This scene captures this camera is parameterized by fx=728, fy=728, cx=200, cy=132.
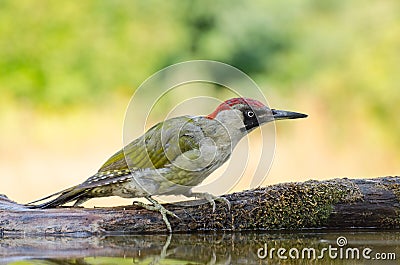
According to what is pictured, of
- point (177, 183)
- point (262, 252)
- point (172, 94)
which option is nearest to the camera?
point (262, 252)

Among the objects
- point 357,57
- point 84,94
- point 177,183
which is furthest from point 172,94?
point 177,183

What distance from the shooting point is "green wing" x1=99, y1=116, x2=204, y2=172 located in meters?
4.80

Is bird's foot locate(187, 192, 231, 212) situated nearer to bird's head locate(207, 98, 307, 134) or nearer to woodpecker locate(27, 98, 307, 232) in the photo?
woodpecker locate(27, 98, 307, 232)

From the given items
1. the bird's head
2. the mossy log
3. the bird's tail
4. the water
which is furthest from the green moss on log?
the bird's tail

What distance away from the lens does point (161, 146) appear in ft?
16.0

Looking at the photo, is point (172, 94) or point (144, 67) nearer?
point (172, 94)

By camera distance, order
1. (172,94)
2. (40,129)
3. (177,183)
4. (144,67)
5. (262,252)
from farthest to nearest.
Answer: (144,67)
(40,129)
(172,94)
(177,183)
(262,252)

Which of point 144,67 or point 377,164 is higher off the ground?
point 144,67

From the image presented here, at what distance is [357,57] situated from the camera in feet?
50.6

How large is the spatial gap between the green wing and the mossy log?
0.30 m

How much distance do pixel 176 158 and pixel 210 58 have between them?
36.1ft

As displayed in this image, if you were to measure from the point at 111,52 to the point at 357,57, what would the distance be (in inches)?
204

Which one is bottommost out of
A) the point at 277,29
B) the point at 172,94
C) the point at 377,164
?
the point at 377,164

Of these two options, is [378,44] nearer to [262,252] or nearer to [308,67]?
[308,67]
